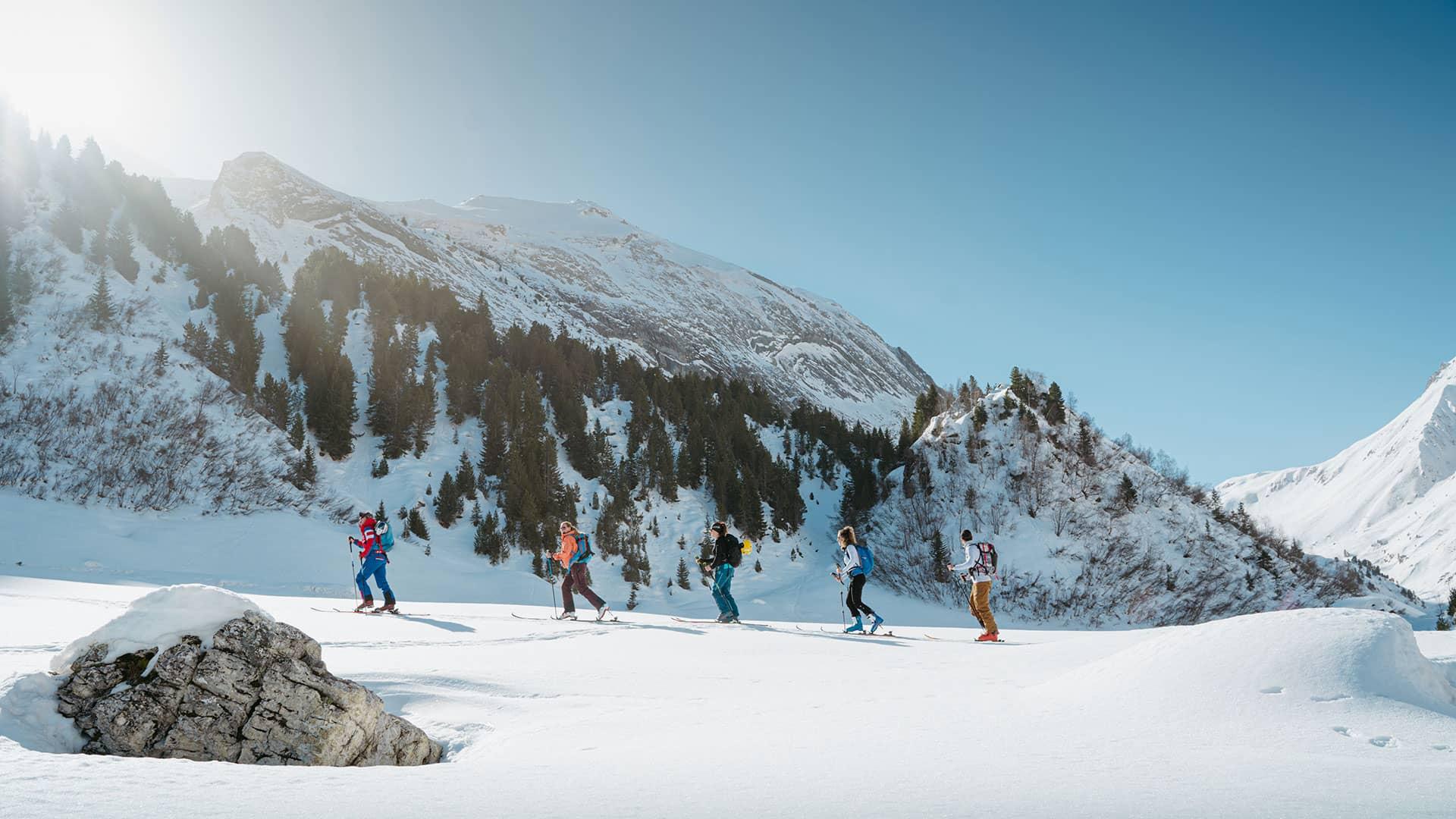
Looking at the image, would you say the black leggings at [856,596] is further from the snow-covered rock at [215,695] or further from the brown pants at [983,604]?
the snow-covered rock at [215,695]

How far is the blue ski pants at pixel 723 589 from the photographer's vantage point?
1306 centimetres

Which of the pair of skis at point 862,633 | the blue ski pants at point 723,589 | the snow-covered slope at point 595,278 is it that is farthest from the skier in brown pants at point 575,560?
Answer: the snow-covered slope at point 595,278

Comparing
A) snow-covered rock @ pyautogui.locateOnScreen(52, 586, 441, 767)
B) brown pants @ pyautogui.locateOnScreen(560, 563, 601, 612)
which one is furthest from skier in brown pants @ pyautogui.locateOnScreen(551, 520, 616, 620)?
snow-covered rock @ pyautogui.locateOnScreen(52, 586, 441, 767)

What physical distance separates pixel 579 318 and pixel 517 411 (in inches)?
1644

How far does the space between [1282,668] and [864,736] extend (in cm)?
282

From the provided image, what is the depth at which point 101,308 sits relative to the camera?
26047 mm

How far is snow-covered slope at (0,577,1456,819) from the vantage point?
A: 114 inches

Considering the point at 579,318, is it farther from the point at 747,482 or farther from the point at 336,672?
the point at 336,672

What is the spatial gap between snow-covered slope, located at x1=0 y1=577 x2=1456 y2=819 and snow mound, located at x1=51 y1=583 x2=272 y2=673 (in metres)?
0.34

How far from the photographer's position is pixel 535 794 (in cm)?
306

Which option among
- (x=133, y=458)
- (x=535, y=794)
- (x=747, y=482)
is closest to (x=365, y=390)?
(x=133, y=458)

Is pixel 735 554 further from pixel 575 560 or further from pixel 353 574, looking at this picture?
pixel 353 574

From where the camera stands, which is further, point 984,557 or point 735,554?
point 735,554

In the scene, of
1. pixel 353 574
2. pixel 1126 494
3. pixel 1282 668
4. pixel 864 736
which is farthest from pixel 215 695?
pixel 1126 494
